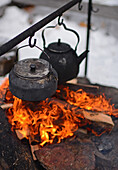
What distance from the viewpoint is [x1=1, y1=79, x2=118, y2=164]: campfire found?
2516mm

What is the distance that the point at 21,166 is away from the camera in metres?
1.96

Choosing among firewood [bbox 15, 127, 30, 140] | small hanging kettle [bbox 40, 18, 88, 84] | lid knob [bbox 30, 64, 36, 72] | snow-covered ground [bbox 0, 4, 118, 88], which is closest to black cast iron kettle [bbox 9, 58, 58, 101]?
lid knob [bbox 30, 64, 36, 72]

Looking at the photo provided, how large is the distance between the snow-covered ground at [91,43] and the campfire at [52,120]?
1.86 metres

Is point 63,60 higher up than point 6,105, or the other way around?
point 63,60

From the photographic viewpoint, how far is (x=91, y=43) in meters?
5.78

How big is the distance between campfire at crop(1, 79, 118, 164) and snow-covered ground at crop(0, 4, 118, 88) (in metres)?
1.86

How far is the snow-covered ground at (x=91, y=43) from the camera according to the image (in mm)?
4654

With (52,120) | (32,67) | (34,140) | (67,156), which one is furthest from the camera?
(52,120)

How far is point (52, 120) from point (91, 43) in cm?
367

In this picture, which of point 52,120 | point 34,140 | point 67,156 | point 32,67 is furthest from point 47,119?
point 32,67

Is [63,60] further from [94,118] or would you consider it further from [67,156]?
[67,156]

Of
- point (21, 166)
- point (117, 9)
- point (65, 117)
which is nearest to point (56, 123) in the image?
point (65, 117)

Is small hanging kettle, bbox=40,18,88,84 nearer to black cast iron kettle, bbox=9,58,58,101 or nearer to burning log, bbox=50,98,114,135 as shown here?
burning log, bbox=50,98,114,135

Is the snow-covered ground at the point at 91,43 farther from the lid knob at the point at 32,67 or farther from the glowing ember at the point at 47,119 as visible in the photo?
the lid knob at the point at 32,67
